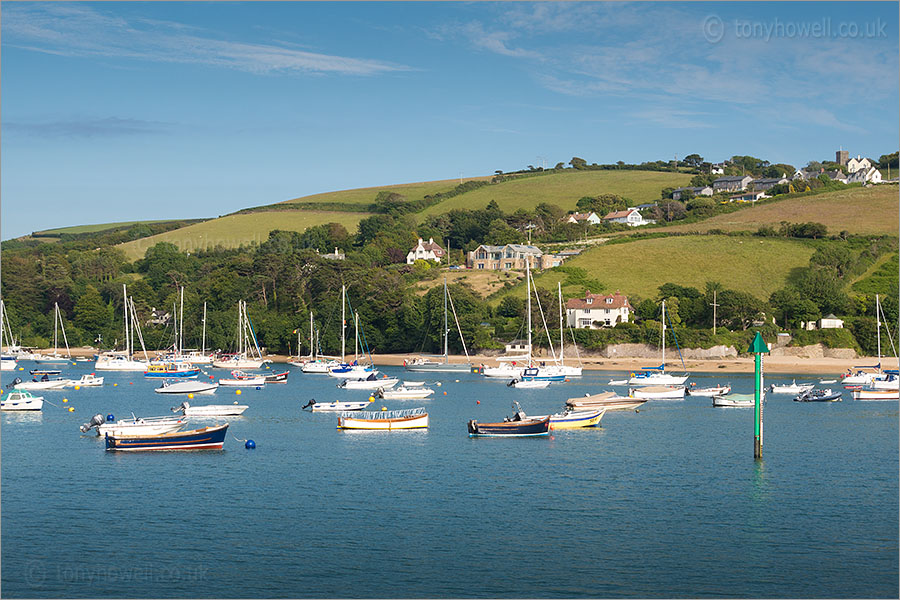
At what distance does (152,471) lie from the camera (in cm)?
4759

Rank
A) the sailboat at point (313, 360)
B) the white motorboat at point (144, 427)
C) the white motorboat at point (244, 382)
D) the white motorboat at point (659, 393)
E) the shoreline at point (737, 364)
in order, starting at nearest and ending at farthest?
the white motorboat at point (144, 427) → the white motorboat at point (659, 393) → the white motorboat at point (244, 382) → the shoreline at point (737, 364) → the sailboat at point (313, 360)

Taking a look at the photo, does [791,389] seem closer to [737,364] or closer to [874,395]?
[874,395]

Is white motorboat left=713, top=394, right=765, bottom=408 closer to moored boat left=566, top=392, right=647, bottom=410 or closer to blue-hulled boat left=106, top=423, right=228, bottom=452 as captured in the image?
moored boat left=566, top=392, right=647, bottom=410

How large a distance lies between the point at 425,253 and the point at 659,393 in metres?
102

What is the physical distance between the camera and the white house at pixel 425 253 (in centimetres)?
18038

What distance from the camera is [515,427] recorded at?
192 ft

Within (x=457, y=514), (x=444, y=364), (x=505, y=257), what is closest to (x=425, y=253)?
(x=505, y=257)

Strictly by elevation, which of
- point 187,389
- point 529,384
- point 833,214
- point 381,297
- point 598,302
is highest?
point 833,214

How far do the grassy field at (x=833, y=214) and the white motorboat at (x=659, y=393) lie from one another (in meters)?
82.4

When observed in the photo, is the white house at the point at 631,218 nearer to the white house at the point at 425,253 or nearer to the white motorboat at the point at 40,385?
the white house at the point at 425,253

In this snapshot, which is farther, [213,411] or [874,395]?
[874,395]

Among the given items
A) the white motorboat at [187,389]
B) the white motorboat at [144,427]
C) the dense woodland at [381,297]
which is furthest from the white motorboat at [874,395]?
the white motorboat at [187,389]

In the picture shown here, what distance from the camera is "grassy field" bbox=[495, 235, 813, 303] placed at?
139250mm

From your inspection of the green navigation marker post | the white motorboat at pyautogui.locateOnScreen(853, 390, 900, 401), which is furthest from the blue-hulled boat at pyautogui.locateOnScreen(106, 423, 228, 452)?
the white motorboat at pyautogui.locateOnScreen(853, 390, 900, 401)
